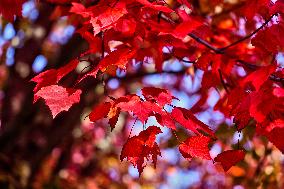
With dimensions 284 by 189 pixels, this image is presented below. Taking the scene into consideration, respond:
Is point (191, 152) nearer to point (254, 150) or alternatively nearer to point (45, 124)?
point (254, 150)

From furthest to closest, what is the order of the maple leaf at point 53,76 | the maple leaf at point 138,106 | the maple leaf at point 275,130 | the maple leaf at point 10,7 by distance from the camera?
the maple leaf at point 10,7 → the maple leaf at point 53,76 → the maple leaf at point 275,130 → the maple leaf at point 138,106

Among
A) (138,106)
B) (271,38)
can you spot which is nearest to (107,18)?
(138,106)

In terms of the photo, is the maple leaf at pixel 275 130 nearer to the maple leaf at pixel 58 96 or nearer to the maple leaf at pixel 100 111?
the maple leaf at pixel 100 111

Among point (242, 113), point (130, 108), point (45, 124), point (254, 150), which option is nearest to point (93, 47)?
point (130, 108)

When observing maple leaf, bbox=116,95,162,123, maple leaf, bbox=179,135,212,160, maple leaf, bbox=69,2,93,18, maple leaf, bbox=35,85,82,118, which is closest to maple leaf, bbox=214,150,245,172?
maple leaf, bbox=179,135,212,160

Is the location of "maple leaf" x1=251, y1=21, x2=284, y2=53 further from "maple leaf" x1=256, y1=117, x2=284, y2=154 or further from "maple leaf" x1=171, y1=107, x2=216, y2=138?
"maple leaf" x1=171, y1=107, x2=216, y2=138

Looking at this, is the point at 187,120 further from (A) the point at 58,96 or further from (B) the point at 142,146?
(A) the point at 58,96

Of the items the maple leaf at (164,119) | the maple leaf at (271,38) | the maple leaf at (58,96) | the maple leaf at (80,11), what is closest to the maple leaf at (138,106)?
the maple leaf at (164,119)

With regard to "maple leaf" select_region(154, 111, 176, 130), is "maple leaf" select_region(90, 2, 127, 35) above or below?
above
